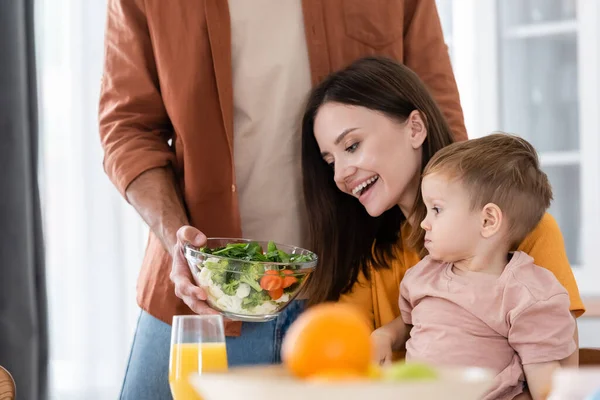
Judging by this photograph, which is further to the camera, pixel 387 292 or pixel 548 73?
pixel 548 73

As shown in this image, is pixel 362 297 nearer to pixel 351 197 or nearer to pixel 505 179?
pixel 351 197

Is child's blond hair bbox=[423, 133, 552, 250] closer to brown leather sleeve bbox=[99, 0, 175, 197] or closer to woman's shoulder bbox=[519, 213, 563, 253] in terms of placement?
woman's shoulder bbox=[519, 213, 563, 253]

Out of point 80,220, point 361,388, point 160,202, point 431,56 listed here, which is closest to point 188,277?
point 160,202

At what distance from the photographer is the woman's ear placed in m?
1.68

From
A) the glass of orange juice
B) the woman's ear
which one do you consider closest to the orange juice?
the glass of orange juice

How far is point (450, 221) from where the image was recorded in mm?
1459

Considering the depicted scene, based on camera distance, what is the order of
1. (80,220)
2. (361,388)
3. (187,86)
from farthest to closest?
(80,220) < (187,86) < (361,388)

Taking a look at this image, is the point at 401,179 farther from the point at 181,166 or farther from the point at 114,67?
the point at 114,67

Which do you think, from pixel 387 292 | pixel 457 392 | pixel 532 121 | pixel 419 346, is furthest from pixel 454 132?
pixel 457 392

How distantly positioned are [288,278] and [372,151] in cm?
43

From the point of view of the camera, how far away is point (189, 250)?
4.55ft

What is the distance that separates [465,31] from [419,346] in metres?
1.71

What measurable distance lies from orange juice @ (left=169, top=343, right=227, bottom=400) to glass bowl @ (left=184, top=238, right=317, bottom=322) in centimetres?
30

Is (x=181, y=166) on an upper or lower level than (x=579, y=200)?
upper
